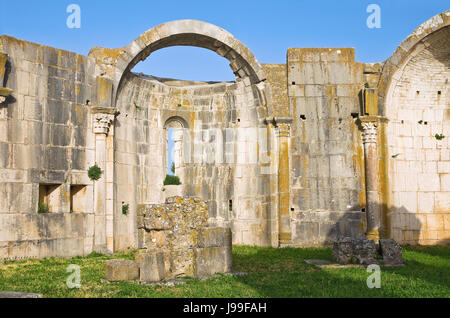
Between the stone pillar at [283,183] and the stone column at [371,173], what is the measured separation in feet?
9.13

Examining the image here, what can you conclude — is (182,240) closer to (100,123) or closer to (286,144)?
(100,123)

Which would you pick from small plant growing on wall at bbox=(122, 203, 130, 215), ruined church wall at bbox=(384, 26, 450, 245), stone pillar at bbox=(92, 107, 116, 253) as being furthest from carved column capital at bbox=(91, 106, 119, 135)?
ruined church wall at bbox=(384, 26, 450, 245)

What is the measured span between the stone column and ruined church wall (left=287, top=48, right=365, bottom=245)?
1.08 feet

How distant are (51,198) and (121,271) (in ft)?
20.6

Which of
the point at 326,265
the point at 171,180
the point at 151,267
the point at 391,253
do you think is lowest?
the point at 326,265

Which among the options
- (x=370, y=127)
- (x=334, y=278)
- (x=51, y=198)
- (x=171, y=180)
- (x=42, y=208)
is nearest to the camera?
(x=334, y=278)

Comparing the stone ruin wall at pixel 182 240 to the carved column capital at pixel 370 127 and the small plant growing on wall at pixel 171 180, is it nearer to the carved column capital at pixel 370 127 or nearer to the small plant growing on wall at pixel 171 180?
the small plant growing on wall at pixel 171 180

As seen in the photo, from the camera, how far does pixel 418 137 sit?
19969mm

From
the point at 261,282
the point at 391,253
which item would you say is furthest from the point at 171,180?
the point at 261,282

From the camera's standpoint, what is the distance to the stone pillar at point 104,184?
16.8 meters

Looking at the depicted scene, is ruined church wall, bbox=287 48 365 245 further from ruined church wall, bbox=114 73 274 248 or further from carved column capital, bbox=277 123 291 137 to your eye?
ruined church wall, bbox=114 73 274 248

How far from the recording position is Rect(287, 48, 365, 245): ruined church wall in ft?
61.6
